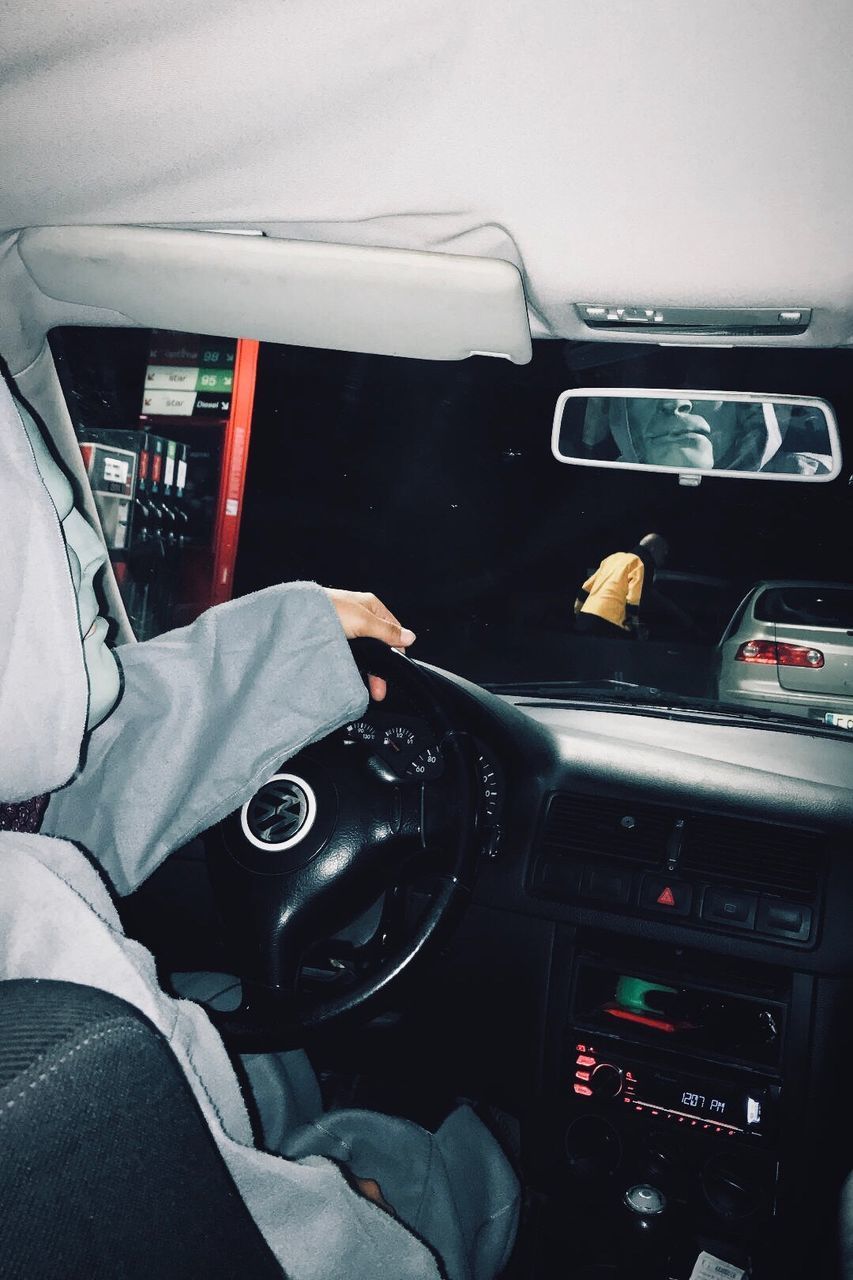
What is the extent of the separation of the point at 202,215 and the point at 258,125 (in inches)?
8.2

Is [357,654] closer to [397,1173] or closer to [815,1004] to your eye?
[397,1173]

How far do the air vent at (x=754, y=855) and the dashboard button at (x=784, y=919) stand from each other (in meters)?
0.02

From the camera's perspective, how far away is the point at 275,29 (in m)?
0.97

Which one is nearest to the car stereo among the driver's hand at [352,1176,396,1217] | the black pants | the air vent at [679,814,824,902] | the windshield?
the air vent at [679,814,824,902]

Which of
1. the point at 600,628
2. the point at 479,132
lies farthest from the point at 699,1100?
the point at 600,628

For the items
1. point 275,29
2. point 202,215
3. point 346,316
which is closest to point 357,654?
point 346,316

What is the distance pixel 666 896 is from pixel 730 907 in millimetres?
135

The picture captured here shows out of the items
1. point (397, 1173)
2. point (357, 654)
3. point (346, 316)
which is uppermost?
point (346, 316)

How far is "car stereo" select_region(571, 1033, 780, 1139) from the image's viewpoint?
6.04ft

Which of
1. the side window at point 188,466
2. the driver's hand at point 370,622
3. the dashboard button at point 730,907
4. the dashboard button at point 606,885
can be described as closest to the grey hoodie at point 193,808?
the driver's hand at point 370,622

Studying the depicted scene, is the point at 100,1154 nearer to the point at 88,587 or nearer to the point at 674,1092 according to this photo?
the point at 88,587

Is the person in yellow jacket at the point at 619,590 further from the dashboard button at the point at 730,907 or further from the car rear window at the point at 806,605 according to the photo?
the dashboard button at the point at 730,907

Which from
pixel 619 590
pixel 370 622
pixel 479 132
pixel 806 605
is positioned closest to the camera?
pixel 479 132

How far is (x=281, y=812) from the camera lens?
1.61 metres
